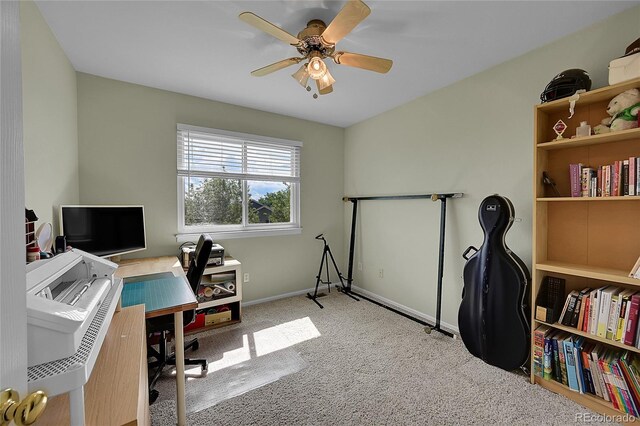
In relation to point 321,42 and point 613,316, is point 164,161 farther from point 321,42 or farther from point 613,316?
point 613,316

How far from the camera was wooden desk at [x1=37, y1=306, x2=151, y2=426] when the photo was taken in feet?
2.24

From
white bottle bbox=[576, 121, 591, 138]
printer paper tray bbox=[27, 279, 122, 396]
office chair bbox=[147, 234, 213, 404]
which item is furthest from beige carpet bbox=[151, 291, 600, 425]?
white bottle bbox=[576, 121, 591, 138]

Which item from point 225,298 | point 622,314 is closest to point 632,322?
point 622,314

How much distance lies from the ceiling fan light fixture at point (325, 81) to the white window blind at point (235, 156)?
1.46 metres

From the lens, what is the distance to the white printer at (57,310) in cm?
58

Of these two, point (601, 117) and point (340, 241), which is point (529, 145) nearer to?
point (601, 117)

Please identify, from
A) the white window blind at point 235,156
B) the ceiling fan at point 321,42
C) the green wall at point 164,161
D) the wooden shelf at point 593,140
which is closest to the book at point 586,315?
the wooden shelf at point 593,140

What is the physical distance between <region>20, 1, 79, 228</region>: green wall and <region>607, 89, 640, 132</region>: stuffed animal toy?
3.33 meters

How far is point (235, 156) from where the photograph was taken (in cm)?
316

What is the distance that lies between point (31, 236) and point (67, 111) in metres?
1.43

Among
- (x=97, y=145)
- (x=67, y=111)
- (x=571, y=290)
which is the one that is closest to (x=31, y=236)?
(x=67, y=111)

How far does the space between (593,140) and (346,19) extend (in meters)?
1.70

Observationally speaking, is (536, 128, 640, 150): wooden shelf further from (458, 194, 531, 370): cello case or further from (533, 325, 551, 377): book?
(533, 325, 551, 377): book

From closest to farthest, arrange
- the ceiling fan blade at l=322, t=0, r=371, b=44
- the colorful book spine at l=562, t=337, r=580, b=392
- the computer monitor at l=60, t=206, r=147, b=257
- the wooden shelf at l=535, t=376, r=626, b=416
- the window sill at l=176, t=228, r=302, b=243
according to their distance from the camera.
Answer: the ceiling fan blade at l=322, t=0, r=371, b=44, the wooden shelf at l=535, t=376, r=626, b=416, the colorful book spine at l=562, t=337, r=580, b=392, the computer monitor at l=60, t=206, r=147, b=257, the window sill at l=176, t=228, r=302, b=243
